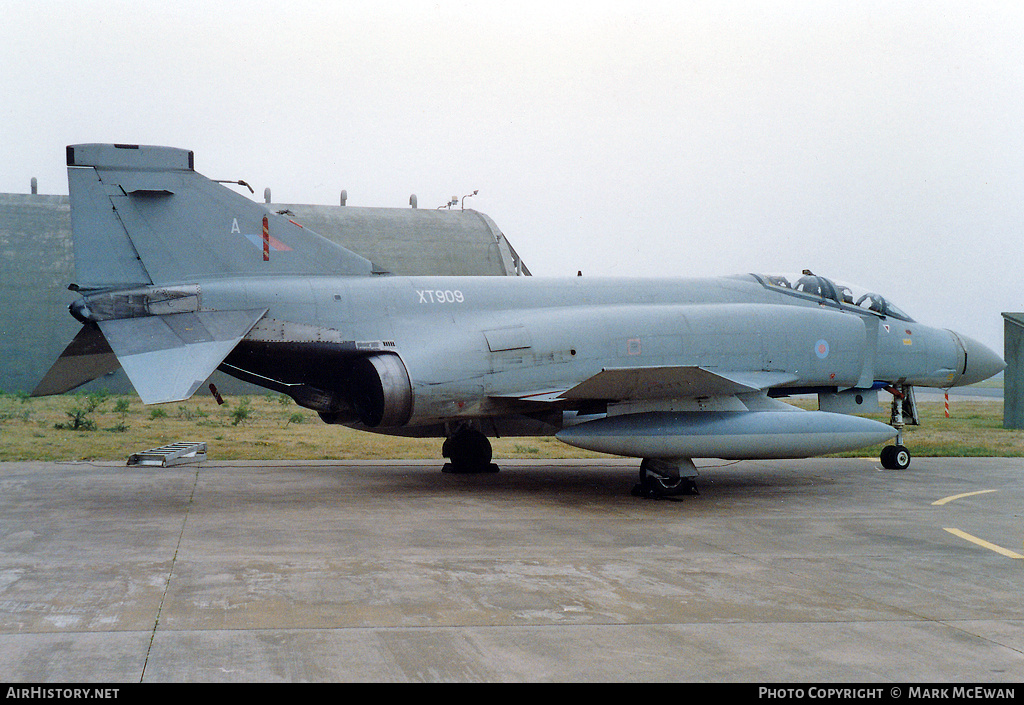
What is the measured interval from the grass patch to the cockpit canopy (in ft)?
7.21

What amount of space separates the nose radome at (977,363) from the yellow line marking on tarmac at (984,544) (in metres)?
6.14

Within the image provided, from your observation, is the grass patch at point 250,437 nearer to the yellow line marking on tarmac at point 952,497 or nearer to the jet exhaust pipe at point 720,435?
the yellow line marking on tarmac at point 952,497

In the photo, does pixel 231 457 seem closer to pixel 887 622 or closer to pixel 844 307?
pixel 844 307

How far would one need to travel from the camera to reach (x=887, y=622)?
5.23 metres

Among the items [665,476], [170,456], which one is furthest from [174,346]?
[665,476]

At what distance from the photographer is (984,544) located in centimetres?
790

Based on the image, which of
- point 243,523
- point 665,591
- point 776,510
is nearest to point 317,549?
point 243,523

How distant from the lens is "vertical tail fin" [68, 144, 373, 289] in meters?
9.90

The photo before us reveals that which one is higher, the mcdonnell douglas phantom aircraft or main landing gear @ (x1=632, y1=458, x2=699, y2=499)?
the mcdonnell douglas phantom aircraft

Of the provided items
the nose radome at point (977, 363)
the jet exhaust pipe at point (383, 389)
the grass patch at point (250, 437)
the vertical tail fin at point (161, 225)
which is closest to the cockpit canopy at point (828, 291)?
the nose radome at point (977, 363)

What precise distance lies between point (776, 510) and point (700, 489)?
1831mm

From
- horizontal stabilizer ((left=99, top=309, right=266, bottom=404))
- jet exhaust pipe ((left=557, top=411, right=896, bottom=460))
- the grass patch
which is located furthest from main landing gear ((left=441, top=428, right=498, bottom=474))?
horizontal stabilizer ((left=99, top=309, right=266, bottom=404))

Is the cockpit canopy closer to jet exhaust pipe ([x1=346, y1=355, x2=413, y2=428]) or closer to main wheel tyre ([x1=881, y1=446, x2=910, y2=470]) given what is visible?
main wheel tyre ([x1=881, y1=446, x2=910, y2=470])

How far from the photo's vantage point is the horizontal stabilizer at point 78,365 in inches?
404
